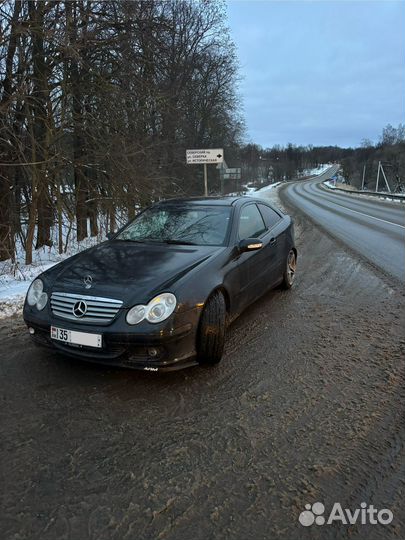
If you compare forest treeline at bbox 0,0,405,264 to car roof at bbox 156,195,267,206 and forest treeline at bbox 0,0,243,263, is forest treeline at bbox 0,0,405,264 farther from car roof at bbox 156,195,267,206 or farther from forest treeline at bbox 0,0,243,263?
car roof at bbox 156,195,267,206

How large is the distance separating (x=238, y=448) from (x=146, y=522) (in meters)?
0.78

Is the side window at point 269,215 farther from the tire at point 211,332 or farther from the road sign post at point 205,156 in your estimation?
the road sign post at point 205,156

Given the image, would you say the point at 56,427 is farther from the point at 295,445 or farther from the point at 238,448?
the point at 295,445

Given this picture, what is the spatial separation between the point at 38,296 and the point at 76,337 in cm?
69

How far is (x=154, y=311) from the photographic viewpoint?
3.34 meters

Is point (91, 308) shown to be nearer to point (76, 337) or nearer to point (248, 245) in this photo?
point (76, 337)

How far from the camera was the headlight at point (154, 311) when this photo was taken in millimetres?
→ 3312

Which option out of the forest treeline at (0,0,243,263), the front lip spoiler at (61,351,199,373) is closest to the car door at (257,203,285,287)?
the front lip spoiler at (61,351,199,373)

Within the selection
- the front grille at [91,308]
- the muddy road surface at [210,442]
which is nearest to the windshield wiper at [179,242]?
the muddy road surface at [210,442]

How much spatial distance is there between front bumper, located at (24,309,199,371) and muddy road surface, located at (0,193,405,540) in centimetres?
23

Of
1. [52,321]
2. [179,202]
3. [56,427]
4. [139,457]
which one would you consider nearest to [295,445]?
[139,457]

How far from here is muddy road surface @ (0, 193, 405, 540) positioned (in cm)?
214

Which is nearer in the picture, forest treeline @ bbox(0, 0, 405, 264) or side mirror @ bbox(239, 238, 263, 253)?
side mirror @ bbox(239, 238, 263, 253)

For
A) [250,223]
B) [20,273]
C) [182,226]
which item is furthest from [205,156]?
[182,226]
